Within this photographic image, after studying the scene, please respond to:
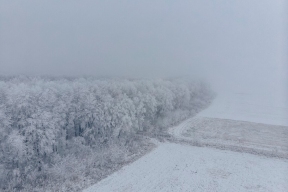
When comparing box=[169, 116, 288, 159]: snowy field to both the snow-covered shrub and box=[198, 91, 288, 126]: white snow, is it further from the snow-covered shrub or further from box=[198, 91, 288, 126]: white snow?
the snow-covered shrub

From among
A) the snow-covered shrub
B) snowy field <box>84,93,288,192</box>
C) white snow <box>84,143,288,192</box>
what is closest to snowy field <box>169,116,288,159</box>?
snowy field <box>84,93,288,192</box>

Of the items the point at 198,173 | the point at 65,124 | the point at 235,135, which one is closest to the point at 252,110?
the point at 235,135

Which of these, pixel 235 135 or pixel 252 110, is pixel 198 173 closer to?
pixel 235 135

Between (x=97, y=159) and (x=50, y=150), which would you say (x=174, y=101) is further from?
(x=50, y=150)

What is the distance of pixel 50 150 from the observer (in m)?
17.5

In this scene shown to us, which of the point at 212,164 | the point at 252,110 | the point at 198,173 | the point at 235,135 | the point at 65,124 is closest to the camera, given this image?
the point at 198,173

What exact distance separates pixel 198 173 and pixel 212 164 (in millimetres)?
2118

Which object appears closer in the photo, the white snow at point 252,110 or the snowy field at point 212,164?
the snowy field at point 212,164

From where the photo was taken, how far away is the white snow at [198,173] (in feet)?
53.7

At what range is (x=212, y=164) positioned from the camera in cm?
1994

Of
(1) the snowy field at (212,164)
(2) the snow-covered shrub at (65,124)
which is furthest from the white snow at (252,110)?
(2) the snow-covered shrub at (65,124)

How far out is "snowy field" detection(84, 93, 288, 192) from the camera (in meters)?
16.5

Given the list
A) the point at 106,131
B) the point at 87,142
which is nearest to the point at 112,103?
the point at 106,131

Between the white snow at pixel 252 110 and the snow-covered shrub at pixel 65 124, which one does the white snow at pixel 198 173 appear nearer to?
the snow-covered shrub at pixel 65 124
